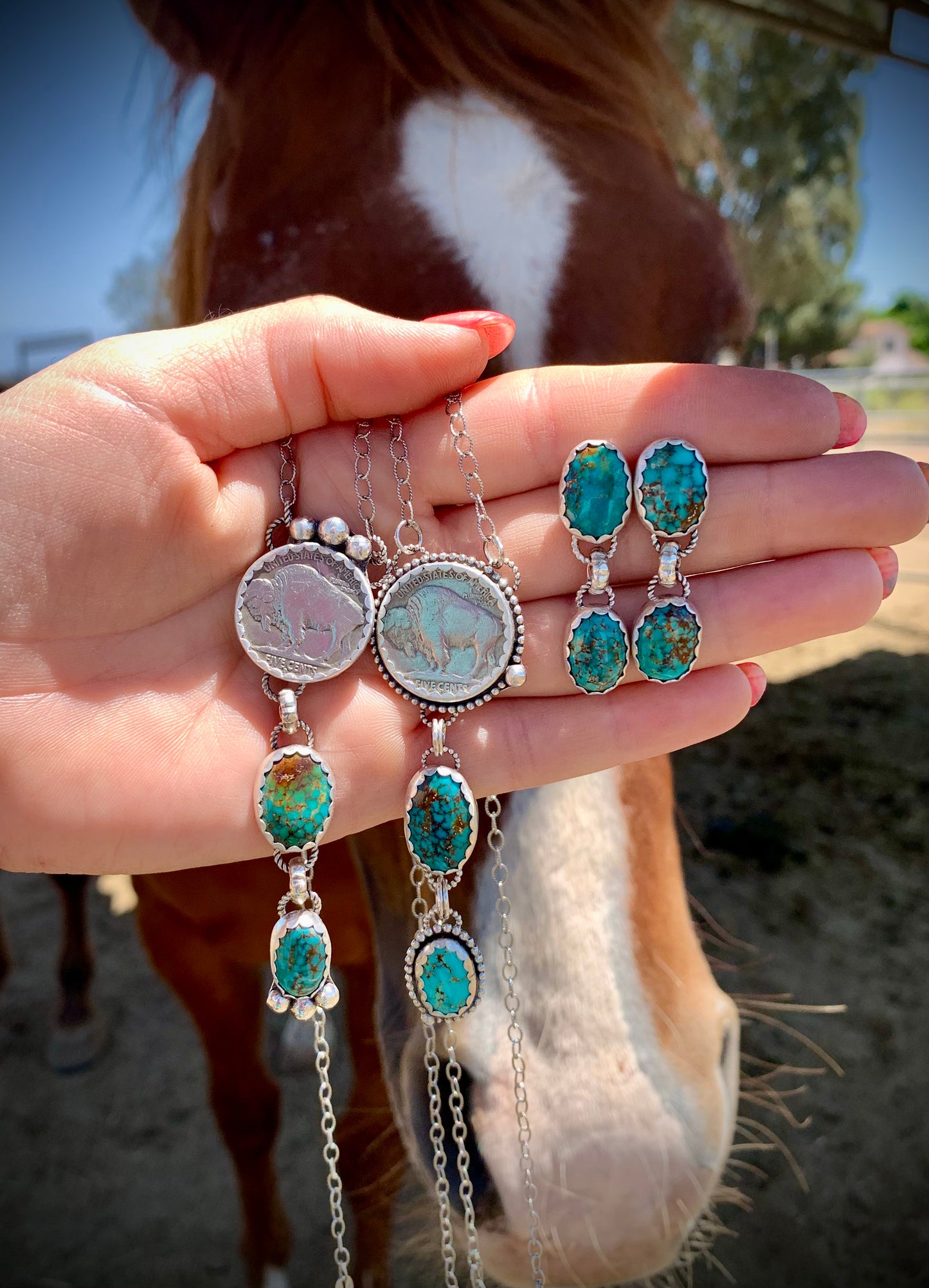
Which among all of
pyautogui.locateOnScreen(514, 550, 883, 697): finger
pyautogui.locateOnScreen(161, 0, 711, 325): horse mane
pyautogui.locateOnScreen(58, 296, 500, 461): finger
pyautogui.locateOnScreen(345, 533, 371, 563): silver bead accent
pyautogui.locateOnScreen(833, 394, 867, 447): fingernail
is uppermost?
pyautogui.locateOnScreen(161, 0, 711, 325): horse mane

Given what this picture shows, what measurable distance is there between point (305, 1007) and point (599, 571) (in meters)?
0.42

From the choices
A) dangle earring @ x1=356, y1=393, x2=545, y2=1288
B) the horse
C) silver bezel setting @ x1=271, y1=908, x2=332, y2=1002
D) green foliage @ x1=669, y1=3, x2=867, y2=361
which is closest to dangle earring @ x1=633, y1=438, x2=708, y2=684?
dangle earring @ x1=356, y1=393, x2=545, y2=1288

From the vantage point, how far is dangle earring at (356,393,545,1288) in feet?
2.12

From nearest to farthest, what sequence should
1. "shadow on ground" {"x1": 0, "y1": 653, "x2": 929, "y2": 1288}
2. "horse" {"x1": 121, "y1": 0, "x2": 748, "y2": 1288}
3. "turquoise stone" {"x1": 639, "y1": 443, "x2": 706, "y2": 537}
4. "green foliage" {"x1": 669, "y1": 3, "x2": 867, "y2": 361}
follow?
1. "turquoise stone" {"x1": 639, "y1": 443, "x2": 706, "y2": 537}
2. "horse" {"x1": 121, "y1": 0, "x2": 748, "y2": 1288}
3. "green foliage" {"x1": 669, "y1": 3, "x2": 867, "y2": 361}
4. "shadow on ground" {"x1": 0, "y1": 653, "x2": 929, "y2": 1288}

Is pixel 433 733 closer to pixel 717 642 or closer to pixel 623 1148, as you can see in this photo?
pixel 717 642

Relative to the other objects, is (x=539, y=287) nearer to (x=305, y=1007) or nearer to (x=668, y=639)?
(x=668, y=639)

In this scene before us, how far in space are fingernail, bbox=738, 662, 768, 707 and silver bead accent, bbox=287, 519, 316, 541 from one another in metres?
0.39

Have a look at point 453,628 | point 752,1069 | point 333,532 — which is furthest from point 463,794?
point 752,1069

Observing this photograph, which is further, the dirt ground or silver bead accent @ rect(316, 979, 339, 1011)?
the dirt ground

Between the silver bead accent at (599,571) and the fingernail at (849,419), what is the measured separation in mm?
209

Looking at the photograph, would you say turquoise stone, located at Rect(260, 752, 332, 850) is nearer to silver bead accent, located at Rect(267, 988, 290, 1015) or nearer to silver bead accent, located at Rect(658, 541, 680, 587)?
silver bead accent, located at Rect(267, 988, 290, 1015)

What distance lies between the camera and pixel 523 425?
0.68 meters

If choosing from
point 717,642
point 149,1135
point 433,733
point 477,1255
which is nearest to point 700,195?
point 717,642

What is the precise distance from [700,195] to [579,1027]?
92 centimetres
